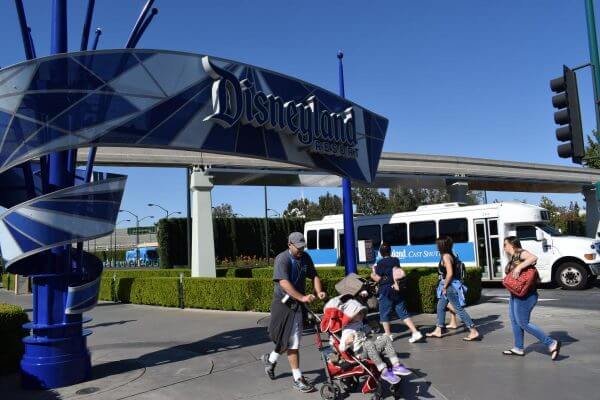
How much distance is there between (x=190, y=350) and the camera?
8234 mm

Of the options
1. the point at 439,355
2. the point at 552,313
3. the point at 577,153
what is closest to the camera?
the point at 439,355

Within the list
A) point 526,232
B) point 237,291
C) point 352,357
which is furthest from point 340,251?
point 352,357

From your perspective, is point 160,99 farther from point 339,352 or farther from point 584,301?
point 584,301

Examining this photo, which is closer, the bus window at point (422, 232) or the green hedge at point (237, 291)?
the green hedge at point (237, 291)

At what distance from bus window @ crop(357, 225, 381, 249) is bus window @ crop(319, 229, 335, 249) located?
144 cm

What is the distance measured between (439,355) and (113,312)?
1127cm

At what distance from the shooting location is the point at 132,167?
66.5 ft

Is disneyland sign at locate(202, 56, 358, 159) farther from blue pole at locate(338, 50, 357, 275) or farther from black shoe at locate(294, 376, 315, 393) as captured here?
black shoe at locate(294, 376, 315, 393)

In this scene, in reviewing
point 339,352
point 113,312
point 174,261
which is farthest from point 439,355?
point 174,261

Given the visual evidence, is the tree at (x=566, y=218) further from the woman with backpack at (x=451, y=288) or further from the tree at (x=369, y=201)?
the woman with backpack at (x=451, y=288)

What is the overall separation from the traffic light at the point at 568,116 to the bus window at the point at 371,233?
12714 mm

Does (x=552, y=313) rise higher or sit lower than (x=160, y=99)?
lower

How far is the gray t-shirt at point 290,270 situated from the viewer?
227 inches

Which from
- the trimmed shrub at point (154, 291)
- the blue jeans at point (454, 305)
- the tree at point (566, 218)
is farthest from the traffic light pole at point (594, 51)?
the tree at point (566, 218)
